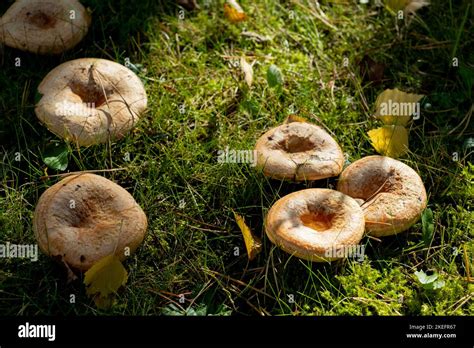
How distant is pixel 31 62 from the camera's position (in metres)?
4.89

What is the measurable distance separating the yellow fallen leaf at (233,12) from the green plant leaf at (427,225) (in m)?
2.25

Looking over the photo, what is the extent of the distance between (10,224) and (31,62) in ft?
4.75

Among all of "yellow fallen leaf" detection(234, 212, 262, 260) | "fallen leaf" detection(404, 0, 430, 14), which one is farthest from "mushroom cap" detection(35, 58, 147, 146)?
"fallen leaf" detection(404, 0, 430, 14)

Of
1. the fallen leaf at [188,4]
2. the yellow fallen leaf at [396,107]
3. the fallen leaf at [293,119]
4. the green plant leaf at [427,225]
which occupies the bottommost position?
the green plant leaf at [427,225]

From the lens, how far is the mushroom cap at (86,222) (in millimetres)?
3566

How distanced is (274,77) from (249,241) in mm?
1481

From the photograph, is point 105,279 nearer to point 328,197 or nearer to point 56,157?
point 56,157

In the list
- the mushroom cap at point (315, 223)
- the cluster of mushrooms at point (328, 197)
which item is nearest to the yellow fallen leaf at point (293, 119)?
the cluster of mushrooms at point (328, 197)

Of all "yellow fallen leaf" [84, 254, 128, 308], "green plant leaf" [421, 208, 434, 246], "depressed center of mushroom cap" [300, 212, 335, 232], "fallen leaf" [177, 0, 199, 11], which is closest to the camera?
"yellow fallen leaf" [84, 254, 128, 308]

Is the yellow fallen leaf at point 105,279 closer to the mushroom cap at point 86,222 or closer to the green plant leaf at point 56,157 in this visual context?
the mushroom cap at point 86,222

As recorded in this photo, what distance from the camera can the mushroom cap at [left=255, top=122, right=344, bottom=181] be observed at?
401 cm

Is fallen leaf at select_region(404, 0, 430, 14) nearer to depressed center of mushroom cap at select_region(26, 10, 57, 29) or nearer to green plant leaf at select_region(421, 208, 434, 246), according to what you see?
green plant leaf at select_region(421, 208, 434, 246)

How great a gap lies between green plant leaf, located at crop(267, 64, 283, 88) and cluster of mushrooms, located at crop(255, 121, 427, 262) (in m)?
0.66

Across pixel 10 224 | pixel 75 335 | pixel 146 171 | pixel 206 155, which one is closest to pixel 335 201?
pixel 206 155
